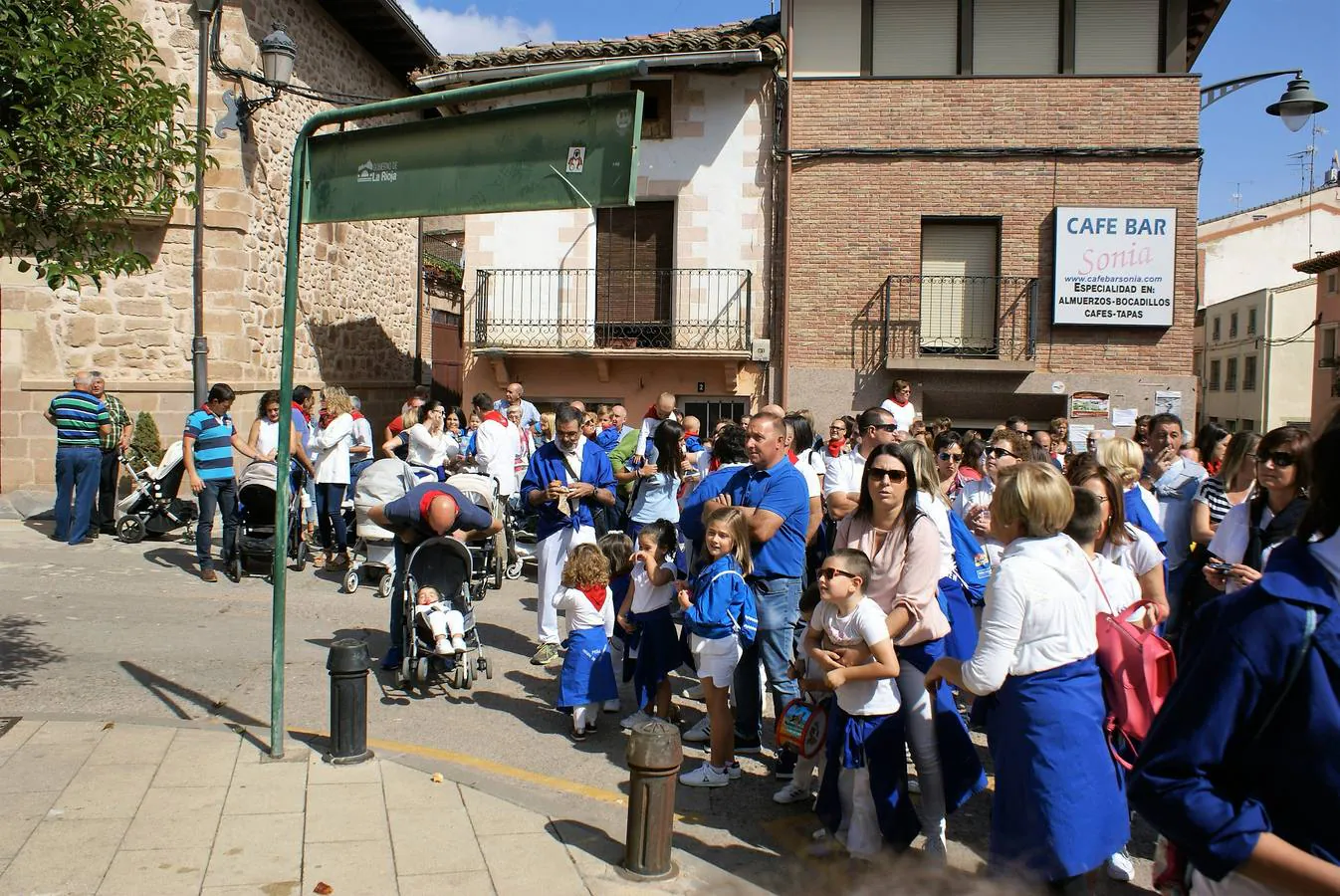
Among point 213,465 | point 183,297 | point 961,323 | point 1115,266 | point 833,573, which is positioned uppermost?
point 1115,266

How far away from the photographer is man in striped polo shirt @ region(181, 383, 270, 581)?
10375 millimetres

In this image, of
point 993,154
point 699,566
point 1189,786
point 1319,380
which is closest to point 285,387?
point 699,566

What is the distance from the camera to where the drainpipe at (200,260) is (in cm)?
1377

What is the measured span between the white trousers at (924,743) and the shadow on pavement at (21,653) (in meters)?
5.77

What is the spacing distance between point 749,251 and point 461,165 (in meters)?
12.4

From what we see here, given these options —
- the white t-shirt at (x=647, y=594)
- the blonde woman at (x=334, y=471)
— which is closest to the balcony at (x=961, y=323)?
the blonde woman at (x=334, y=471)

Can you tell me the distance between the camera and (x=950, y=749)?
185 inches

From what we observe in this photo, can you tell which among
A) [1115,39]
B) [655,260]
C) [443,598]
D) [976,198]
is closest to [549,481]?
[443,598]

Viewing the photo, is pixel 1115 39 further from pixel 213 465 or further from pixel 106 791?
pixel 106 791

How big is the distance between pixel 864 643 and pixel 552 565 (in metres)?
3.69

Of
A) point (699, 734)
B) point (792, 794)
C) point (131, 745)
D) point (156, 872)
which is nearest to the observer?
point (156, 872)

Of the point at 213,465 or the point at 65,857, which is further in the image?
the point at 213,465

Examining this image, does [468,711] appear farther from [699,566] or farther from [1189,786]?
[1189,786]

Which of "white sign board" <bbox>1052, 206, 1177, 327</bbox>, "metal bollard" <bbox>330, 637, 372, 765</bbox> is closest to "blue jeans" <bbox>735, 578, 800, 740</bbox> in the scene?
"metal bollard" <bbox>330, 637, 372, 765</bbox>
